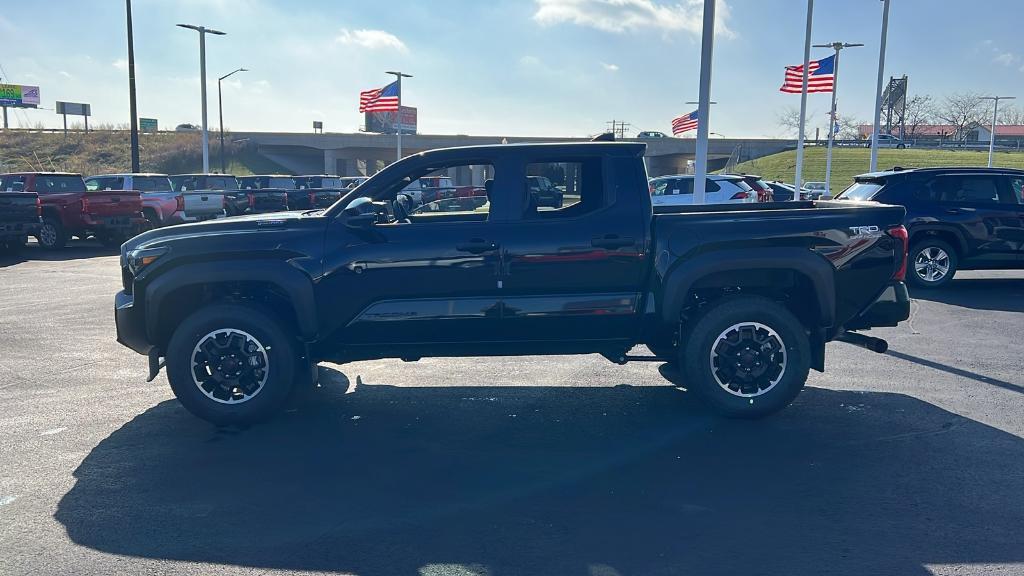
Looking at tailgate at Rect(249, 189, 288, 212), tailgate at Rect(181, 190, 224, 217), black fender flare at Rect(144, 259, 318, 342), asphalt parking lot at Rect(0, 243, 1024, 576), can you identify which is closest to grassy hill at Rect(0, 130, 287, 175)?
tailgate at Rect(249, 189, 288, 212)

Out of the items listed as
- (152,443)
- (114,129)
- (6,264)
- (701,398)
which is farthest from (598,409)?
(114,129)

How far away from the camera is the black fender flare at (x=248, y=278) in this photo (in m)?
5.69

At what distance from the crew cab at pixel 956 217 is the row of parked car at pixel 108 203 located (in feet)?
29.4

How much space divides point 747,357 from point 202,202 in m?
21.0

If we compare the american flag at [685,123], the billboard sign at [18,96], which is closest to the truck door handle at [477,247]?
the american flag at [685,123]

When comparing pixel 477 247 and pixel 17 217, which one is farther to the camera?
pixel 17 217

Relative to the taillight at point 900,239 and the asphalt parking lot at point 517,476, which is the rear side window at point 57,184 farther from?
the taillight at point 900,239

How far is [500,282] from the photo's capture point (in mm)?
5766

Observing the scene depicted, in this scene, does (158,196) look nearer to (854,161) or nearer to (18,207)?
(18,207)

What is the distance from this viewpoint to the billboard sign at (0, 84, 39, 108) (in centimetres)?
9000

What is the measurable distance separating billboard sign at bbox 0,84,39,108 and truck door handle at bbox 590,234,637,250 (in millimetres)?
103665

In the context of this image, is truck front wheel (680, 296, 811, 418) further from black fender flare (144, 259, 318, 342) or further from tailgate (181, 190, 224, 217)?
tailgate (181, 190, 224, 217)

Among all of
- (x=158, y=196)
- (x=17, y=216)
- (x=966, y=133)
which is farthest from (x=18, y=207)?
(x=966, y=133)

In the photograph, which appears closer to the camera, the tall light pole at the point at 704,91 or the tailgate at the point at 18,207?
the tall light pole at the point at 704,91
